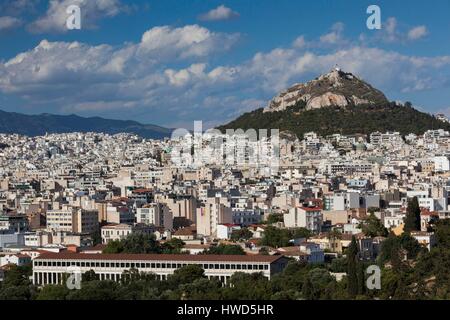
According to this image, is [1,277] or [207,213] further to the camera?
[207,213]

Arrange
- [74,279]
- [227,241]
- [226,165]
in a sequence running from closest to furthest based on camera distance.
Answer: [74,279] → [227,241] → [226,165]

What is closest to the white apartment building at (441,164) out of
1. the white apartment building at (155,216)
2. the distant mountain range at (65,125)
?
the white apartment building at (155,216)

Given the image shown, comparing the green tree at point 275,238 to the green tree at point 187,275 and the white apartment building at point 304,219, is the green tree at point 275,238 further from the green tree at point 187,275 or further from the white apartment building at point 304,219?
the green tree at point 187,275

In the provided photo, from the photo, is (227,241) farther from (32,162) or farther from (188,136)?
(32,162)

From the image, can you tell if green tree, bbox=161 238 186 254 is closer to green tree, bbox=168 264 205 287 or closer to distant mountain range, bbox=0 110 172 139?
green tree, bbox=168 264 205 287
